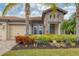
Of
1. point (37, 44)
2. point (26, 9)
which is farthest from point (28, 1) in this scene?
point (37, 44)

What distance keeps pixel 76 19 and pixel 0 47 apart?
1.55 metres

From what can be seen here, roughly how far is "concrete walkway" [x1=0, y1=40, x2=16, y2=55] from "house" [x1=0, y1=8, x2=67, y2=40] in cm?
8

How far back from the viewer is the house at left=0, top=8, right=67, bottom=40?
1013 centimetres

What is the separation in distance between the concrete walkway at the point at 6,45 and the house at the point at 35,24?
0.26 ft

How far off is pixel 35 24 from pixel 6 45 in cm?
70

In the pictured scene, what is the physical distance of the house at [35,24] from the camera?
10.1m

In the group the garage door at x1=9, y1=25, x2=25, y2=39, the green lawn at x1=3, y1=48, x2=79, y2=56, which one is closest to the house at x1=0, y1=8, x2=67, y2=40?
the garage door at x1=9, y1=25, x2=25, y2=39

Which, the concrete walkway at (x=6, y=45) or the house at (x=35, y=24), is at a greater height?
the house at (x=35, y=24)

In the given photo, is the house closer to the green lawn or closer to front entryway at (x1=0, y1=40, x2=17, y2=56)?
front entryway at (x1=0, y1=40, x2=17, y2=56)

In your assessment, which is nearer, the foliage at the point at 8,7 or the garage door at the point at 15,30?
the foliage at the point at 8,7

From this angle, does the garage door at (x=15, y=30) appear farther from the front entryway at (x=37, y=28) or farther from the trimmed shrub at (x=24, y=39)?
the front entryway at (x=37, y=28)

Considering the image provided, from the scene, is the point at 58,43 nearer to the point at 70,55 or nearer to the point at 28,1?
the point at 70,55

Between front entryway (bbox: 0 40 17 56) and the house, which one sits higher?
the house

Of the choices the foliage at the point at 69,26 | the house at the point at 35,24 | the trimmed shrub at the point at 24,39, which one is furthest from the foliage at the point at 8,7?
the foliage at the point at 69,26
